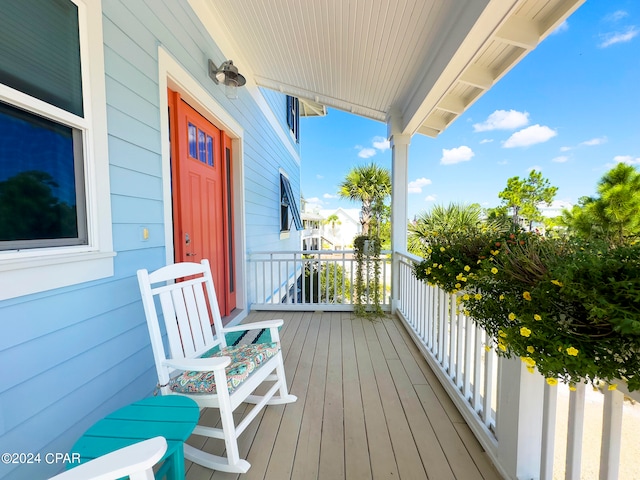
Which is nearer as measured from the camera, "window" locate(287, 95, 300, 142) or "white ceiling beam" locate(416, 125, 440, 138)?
"white ceiling beam" locate(416, 125, 440, 138)

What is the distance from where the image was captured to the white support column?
3.78 meters

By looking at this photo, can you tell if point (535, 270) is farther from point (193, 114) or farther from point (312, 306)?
point (312, 306)

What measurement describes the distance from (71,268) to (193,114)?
73.5 inches

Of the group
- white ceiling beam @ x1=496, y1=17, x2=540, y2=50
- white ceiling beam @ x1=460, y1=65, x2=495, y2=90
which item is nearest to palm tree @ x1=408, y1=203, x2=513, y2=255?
white ceiling beam @ x1=460, y1=65, x2=495, y2=90

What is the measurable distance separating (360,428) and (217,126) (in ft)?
10.2

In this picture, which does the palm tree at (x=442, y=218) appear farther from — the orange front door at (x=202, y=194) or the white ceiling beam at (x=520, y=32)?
the white ceiling beam at (x=520, y=32)

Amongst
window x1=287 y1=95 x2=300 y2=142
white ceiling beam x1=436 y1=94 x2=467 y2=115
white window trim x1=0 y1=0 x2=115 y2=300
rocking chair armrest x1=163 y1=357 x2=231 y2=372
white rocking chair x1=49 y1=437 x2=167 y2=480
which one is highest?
window x1=287 y1=95 x2=300 y2=142

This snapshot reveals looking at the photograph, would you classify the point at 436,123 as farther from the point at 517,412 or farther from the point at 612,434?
the point at 612,434

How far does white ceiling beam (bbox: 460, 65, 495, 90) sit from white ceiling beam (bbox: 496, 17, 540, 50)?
1.87ft

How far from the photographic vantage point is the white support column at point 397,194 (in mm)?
3779

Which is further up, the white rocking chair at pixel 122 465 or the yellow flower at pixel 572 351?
the yellow flower at pixel 572 351

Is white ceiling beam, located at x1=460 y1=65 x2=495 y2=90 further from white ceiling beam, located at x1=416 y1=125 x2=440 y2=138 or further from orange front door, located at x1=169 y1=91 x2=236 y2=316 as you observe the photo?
orange front door, located at x1=169 y1=91 x2=236 y2=316

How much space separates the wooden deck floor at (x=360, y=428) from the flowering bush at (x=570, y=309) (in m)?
0.87

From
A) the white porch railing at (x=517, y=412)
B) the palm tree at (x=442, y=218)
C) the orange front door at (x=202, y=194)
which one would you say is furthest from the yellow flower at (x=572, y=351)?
the palm tree at (x=442, y=218)
